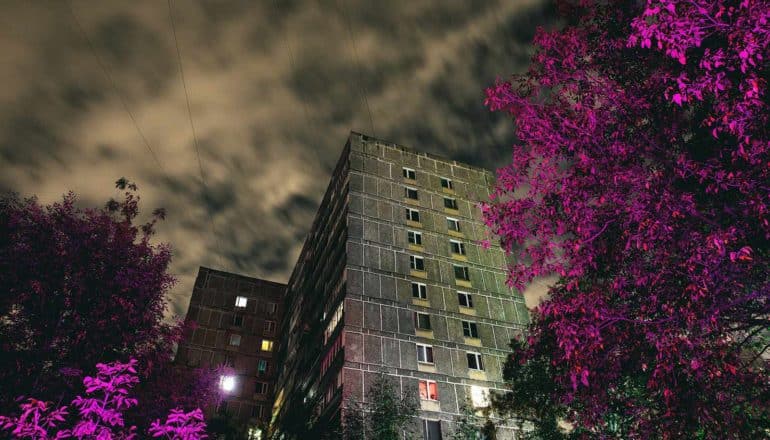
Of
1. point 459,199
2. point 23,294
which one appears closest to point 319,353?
point 459,199

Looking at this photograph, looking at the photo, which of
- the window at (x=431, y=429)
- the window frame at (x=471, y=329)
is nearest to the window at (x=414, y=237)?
the window frame at (x=471, y=329)

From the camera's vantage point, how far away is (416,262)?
36.4m

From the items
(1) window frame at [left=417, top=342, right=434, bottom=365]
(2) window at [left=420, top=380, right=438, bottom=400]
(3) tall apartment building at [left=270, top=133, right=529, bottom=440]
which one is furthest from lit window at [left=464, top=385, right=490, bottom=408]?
(1) window frame at [left=417, top=342, right=434, bottom=365]

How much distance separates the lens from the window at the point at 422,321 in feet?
107

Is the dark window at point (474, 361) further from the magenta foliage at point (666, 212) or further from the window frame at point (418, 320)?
the magenta foliage at point (666, 212)

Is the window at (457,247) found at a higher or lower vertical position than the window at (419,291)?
higher

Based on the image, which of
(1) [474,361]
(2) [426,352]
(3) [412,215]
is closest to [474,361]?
(1) [474,361]

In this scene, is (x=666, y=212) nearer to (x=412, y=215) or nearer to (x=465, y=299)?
(x=465, y=299)

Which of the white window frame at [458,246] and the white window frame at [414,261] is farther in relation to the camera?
the white window frame at [458,246]

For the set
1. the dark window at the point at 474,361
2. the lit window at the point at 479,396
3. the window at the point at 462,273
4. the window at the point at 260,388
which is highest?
the window at the point at 462,273

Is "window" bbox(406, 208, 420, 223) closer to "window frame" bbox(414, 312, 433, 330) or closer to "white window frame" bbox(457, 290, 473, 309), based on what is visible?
"white window frame" bbox(457, 290, 473, 309)

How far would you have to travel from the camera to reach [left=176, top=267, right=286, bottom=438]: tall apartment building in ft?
171

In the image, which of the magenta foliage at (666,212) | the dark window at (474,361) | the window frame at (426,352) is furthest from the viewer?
the dark window at (474,361)

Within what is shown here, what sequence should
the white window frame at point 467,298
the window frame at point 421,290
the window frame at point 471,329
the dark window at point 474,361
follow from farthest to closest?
the white window frame at point 467,298
the window frame at point 421,290
the window frame at point 471,329
the dark window at point 474,361
